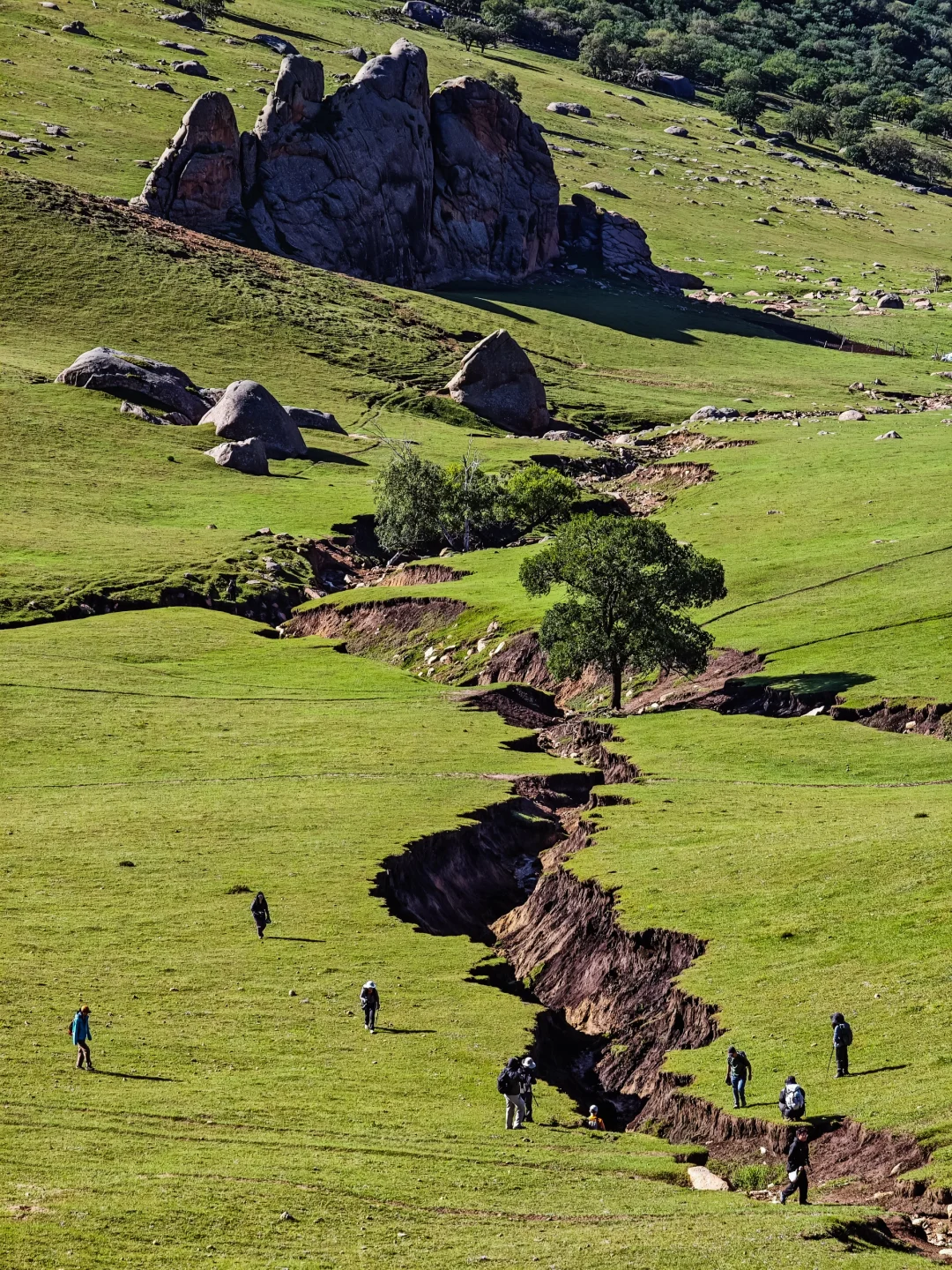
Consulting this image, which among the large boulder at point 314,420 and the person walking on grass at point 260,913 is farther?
the large boulder at point 314,420

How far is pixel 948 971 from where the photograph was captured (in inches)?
1529

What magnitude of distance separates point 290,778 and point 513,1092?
3341cm

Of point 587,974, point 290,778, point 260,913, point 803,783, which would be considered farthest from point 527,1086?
point 290,778

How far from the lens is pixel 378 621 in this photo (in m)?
103

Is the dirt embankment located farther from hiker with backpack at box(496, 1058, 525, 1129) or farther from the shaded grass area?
hiker with backpack at box(496, 1058, 525, 1129)

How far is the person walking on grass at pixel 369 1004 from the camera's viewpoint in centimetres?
4000

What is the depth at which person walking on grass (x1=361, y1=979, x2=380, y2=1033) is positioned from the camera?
40000 mm

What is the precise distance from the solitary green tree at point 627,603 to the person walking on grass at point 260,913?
117ft

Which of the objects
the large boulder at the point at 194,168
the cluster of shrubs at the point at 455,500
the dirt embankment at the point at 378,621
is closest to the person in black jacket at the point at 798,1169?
the dirt embankment at the point at 378,621

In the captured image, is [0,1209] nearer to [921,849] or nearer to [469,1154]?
[469,1154]

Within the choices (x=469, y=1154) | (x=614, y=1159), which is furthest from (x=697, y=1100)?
(x=469, y=1154)

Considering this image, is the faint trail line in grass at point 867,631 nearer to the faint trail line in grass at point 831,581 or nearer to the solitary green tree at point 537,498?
the faint trail line in grass at point 831,581

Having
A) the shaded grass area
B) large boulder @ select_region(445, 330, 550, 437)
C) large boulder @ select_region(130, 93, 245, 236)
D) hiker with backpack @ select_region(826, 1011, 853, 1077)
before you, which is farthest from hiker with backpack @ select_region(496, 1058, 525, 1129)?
large boulder @ select_region(130, 93, 245, 236)

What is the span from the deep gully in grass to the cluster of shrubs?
5535 centimetres
